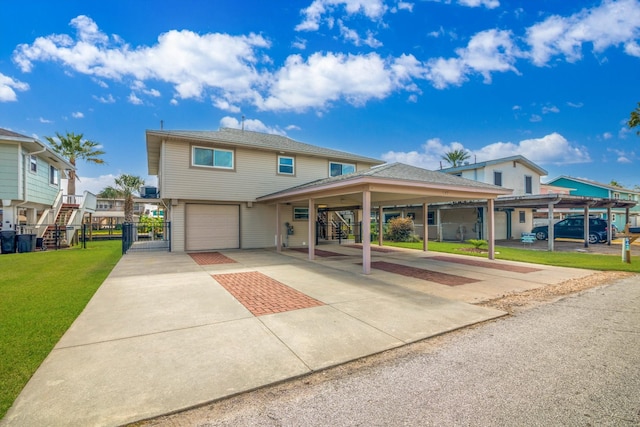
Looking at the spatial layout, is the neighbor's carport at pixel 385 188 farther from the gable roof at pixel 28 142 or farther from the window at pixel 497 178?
the gable roof at pixel 28 142

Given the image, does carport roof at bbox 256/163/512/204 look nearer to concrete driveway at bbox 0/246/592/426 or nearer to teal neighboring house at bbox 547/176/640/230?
concrete driveway at bbox 0/246/592/426

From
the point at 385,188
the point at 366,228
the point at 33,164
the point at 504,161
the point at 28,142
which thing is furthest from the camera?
the point at 504,161

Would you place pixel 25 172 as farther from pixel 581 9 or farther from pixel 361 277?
pixel 581 9

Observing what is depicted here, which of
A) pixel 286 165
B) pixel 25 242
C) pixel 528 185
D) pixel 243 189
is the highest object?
pixel 286 165

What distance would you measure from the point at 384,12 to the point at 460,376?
573 inches

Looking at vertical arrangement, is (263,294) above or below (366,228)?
below

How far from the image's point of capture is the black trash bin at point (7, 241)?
13.3 m

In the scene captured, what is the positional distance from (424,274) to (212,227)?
10.5m

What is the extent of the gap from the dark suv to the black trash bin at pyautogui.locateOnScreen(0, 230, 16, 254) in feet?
Result: 105

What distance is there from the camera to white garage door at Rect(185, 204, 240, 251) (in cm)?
1423

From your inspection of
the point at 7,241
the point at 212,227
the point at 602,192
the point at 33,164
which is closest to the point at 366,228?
the point at 212,227

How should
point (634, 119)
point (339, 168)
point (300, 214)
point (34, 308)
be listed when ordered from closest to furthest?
1. point (34, 308)
2. point (634, 119)
3. point (300, 214)
4. point (339, 168)

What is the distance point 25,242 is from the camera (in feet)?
45.4

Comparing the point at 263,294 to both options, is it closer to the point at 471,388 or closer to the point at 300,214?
the point at 471,388
